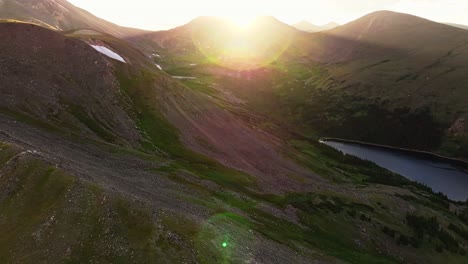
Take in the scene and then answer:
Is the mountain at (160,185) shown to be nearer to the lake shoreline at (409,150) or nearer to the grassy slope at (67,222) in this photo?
the grassy slope at (67,222)

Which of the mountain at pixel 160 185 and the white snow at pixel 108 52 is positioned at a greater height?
the white snow at pixel 108 52

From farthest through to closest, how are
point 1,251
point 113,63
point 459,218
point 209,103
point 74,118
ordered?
point 209,103 < point 113,63 < point 459,218 < point 74,118 < point 1,251

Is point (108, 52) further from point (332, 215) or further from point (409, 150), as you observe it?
point (409, 150)

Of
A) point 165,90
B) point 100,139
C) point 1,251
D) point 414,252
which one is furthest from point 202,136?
point 1,251

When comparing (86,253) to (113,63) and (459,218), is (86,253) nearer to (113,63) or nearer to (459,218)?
(113,63)

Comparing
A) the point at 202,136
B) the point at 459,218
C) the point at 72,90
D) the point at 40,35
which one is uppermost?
the point at 40,35

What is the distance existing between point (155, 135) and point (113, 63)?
32744mm

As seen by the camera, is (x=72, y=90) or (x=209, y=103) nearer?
(x=72, y=90)

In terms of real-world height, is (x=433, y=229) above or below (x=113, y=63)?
below

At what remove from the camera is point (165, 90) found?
11356cm

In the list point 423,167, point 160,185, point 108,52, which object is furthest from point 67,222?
point 423,167

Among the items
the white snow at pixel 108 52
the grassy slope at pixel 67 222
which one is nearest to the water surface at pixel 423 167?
the white snow at pixel 108 52

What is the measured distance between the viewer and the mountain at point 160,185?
36656 mm

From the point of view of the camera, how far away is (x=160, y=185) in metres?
55.8
